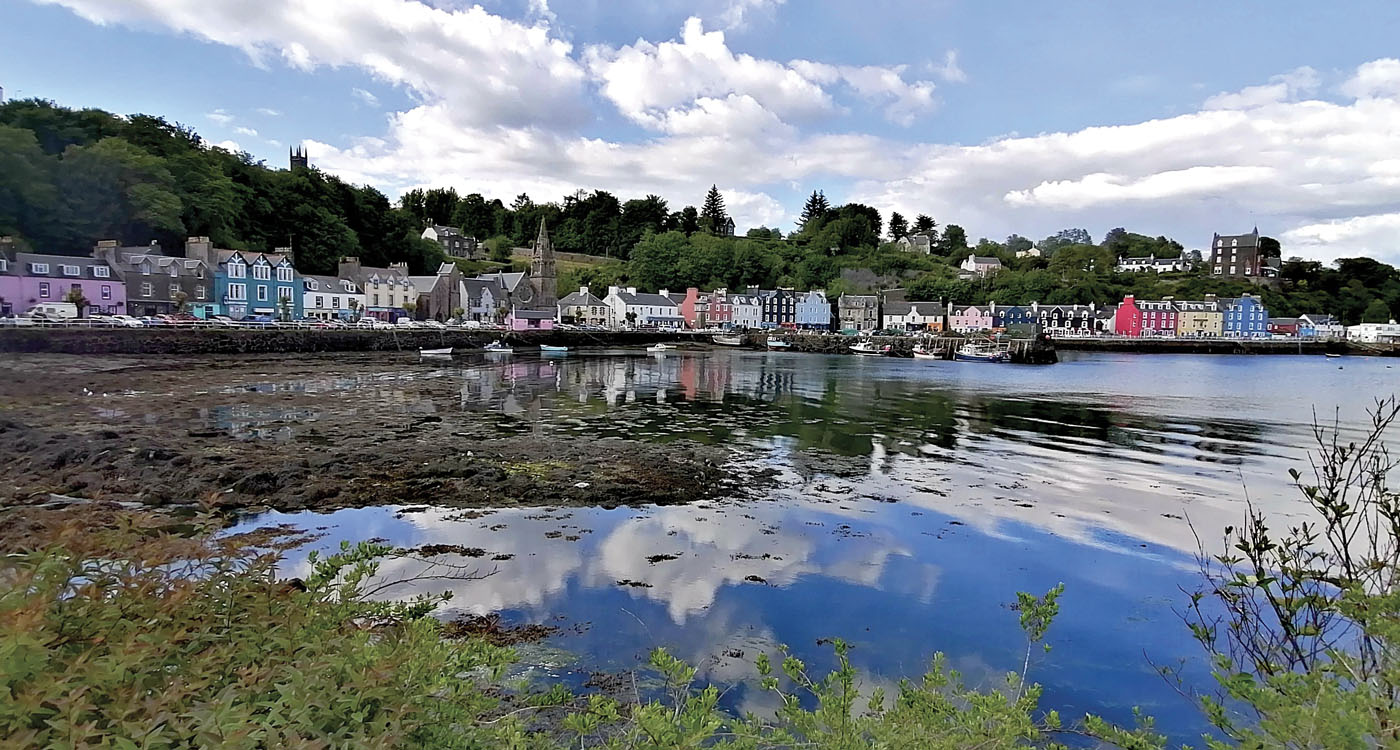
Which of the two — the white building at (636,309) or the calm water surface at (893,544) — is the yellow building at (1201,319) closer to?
the white building at (636,309)

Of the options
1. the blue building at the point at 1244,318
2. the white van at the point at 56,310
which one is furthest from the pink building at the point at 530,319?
the blue building at the point at 1244,318

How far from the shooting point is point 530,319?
96.8 metres

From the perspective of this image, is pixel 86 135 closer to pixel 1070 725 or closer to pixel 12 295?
pixel 12 295

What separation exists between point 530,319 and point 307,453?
8230 cm

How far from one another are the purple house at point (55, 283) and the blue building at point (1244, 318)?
147 metres

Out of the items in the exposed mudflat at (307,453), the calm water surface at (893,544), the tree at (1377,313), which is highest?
the tree at (1377,313)

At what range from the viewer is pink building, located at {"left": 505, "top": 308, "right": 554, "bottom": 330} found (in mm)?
91625

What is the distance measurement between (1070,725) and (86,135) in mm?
112615

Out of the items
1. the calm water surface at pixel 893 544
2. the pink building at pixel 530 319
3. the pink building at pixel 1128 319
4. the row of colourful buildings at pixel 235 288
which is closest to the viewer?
the calm water surface at pixel 893 544

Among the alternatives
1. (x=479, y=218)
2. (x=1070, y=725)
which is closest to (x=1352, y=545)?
(x=1070, y=725)

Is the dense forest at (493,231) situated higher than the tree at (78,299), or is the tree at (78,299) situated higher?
the dense forest at (493,231)

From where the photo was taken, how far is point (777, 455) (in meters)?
18.7

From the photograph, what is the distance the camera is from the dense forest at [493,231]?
71.0 metres

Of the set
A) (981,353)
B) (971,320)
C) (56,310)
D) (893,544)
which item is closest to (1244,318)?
(971,320)
